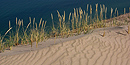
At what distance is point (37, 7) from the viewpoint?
11703mm

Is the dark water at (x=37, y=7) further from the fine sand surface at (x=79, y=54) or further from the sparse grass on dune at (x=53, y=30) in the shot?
the fine sand surface at (x=79, y=54)

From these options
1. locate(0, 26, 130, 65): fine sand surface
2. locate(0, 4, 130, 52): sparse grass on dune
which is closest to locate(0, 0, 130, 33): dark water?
locate(0, 4, 130, 52): sparse grass on dune

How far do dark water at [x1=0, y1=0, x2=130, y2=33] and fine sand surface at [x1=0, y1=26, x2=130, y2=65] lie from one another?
4470 mm

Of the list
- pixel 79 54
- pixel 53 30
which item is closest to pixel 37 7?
pixel 53 30

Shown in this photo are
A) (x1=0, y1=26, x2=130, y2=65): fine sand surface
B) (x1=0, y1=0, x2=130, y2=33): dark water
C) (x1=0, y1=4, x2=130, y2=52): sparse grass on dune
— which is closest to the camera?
(x1=0, y1=26, x2=130, y2=65): fine sand surface

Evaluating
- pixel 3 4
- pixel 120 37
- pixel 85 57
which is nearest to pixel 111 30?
pixel 120 37

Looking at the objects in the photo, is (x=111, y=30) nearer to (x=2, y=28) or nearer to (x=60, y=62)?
(x=60, y=62)

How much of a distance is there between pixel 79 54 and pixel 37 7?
8114mm

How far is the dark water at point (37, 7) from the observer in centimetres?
992

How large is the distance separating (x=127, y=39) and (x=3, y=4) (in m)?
9.90

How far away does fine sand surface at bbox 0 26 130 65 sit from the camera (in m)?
4.05

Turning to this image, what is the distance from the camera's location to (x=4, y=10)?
11.3 meters

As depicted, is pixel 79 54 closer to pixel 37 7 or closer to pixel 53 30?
pixel 53 30

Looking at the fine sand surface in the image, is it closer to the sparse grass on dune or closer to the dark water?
the sparse grass on dune
